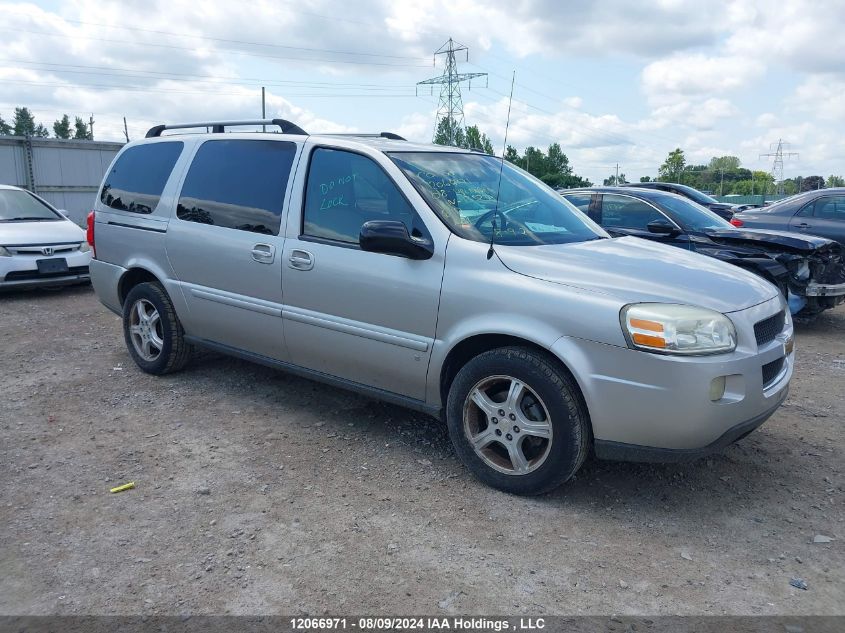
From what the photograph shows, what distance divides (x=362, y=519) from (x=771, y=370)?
7.06ft

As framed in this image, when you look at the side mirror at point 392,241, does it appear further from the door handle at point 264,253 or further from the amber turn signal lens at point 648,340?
the amber turn signal lens at point 648,340

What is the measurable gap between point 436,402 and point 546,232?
1.21m

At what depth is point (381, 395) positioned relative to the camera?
4.14 metres

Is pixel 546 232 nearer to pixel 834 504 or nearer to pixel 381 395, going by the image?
pixel 381 395

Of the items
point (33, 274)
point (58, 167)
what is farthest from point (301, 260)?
point (58, 167)

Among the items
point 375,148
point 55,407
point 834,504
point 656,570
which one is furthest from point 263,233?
point 834,504

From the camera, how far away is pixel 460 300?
367 centimetres

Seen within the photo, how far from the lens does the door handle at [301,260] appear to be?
427 cm

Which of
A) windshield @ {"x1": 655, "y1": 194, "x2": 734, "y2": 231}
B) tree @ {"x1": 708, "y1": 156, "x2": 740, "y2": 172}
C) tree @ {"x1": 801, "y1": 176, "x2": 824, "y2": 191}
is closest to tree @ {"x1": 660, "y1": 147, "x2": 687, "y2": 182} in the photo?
tree @ {"x1": 708, "y1": 156, "x2": 740, "y2": 172}

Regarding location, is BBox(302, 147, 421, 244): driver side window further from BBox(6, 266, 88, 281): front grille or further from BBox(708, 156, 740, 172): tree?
BBox(708, 156, 740, 172): tree

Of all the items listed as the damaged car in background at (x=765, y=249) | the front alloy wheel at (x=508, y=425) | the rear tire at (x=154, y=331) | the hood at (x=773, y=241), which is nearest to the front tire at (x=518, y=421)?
the front alloy wheel at (x=508, y=425)

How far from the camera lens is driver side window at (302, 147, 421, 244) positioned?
407cm

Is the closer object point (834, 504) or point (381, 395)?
point (834, 504)

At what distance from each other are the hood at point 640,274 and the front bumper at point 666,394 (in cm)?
20
